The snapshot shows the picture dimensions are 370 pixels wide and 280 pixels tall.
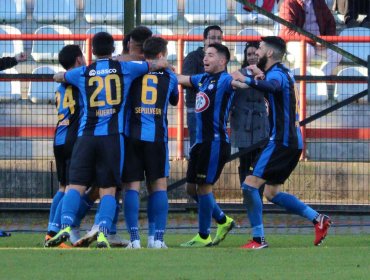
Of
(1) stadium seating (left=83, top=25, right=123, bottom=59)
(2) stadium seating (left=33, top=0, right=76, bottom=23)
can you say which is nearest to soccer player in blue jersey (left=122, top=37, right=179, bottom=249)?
(1) stadium seating (left=83, top=25, right=123, bottom=59)

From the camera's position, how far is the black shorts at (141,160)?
38.9ft

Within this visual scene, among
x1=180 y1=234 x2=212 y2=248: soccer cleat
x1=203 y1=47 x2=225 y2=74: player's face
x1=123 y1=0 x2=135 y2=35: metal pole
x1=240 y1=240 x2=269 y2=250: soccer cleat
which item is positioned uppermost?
x1=123 y1=0 x2=135 y2=35: metal pole

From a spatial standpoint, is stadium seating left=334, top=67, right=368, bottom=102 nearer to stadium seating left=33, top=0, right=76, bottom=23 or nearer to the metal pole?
the metal pole

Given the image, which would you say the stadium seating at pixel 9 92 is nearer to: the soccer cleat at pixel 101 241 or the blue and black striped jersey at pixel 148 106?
the blue and black striped jersey at pixel 148 106

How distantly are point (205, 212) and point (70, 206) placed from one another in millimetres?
1666

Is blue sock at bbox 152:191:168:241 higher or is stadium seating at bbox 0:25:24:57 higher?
stadium seating at bbox 0:25:24:57

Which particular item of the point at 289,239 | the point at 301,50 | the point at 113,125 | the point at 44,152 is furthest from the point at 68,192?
the point at 301,50

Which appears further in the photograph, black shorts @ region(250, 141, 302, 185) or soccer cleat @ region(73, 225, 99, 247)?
black shorts @ region(250, 141, 302, 185)

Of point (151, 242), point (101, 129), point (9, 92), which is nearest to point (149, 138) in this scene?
point (101, 129)

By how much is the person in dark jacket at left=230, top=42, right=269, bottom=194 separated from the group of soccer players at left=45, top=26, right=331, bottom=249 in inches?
103

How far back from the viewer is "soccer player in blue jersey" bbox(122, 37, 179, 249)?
1180 cm

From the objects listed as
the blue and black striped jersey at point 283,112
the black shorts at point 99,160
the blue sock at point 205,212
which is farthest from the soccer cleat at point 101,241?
the blue and black striped jersey at point 283,112

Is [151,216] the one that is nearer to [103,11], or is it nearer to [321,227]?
[321,227]

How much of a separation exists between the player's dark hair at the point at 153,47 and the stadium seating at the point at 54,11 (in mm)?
5661
